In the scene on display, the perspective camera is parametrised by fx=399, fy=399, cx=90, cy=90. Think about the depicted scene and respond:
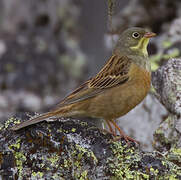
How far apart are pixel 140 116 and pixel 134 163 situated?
1955 millimetres

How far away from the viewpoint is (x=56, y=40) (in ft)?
31.2

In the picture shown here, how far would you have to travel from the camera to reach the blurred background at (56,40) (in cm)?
783

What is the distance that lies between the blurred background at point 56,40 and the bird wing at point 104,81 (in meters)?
2.20

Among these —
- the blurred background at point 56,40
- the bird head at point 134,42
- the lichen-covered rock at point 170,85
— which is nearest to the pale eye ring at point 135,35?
the bird head at point 134,42

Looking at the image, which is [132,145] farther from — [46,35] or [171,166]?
[46,35]

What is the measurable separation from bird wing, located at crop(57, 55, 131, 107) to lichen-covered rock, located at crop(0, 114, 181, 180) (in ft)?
1.98

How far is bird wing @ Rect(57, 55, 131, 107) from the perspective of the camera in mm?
4957

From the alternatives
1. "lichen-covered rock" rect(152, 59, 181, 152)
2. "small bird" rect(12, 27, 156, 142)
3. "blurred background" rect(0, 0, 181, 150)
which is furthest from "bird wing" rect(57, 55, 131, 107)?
"blurred background" rect(0, 0, 181, 150)

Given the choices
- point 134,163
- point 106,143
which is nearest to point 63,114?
point 106,143

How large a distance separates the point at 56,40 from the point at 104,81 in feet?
A: 15.3

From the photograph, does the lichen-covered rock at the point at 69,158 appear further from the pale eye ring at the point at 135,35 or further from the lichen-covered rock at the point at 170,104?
the pale eye ring at the point at 135,35

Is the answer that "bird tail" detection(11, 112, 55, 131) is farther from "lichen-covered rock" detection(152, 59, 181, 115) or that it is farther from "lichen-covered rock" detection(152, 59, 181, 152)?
"lichen-covered rock" detection(152, 59, 181, 115)

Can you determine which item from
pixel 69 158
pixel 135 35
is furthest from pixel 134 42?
pixel 69 158

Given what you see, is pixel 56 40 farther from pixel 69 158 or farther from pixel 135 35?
pixel 69 158
